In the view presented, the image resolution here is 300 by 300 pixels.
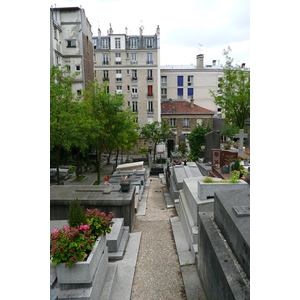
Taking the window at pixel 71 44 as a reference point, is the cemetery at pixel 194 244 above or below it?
below

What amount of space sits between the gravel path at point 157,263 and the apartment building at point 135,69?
32.2 m

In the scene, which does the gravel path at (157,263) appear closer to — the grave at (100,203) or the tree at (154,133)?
the grave at (100,203)

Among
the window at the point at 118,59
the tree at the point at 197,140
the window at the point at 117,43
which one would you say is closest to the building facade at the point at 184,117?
the window at the point at 118,59

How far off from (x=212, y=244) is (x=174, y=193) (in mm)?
7828

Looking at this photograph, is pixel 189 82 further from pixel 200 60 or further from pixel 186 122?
pixel 186 122

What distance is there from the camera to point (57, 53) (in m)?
30.3

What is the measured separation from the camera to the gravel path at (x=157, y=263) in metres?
6.37

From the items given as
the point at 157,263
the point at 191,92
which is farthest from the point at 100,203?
the point at 191,92

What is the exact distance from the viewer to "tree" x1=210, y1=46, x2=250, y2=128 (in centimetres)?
2578

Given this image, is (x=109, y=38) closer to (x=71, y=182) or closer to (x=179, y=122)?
(x=179, y=122)

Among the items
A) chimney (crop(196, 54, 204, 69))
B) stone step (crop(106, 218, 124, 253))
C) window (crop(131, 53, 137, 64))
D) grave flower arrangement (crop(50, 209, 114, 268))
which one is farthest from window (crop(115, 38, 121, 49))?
grave flower arrangement (crop(50, 209, 114, 268))

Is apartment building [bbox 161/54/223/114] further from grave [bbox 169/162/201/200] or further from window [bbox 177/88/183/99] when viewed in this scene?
grave [bbox 169/162/201/200]

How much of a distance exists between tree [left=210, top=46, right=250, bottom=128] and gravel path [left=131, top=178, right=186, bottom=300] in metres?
16.7

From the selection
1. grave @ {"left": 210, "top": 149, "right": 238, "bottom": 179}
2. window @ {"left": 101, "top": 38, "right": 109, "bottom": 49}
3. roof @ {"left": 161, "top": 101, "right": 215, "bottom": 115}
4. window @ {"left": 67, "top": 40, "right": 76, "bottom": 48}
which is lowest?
grave @ {"left": 210, "top": 149, "right": 238, "bottom": 179}
